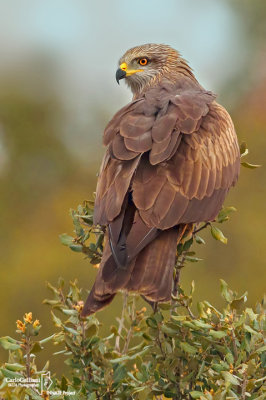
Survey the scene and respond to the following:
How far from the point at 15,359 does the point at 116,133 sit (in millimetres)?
1954

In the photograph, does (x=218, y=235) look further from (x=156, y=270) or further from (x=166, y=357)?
(x=166, y=357)

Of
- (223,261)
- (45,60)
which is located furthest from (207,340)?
(45,60)

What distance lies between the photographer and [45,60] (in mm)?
48531

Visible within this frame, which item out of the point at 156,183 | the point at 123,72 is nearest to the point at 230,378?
the point at 156,183

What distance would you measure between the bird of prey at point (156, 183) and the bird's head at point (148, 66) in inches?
46.2

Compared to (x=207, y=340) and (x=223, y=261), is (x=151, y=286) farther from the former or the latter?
(x=223, y=261)

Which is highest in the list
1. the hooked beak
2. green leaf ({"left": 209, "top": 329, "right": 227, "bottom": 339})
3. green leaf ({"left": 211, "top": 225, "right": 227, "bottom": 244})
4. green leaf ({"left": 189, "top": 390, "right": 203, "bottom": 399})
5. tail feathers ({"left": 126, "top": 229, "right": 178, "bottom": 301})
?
the hooked beak

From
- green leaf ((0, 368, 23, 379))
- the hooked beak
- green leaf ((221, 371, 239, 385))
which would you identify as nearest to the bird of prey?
green leaf ((0, 368, 23, 379))

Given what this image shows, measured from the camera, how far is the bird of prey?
5973mm

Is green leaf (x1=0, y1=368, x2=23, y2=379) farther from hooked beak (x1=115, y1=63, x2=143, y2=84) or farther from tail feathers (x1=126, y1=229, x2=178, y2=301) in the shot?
hooked beak (x1=115, y1=63, x2=143, y2=84)

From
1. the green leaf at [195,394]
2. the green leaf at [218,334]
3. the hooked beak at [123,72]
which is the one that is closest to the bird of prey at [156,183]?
the green leaf at [218,334]

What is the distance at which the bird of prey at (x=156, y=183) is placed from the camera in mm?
5973

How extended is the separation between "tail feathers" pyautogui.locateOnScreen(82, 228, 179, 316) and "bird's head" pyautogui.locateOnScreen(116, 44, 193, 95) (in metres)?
2.96

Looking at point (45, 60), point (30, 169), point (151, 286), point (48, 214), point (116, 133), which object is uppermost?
point (45, 60)
